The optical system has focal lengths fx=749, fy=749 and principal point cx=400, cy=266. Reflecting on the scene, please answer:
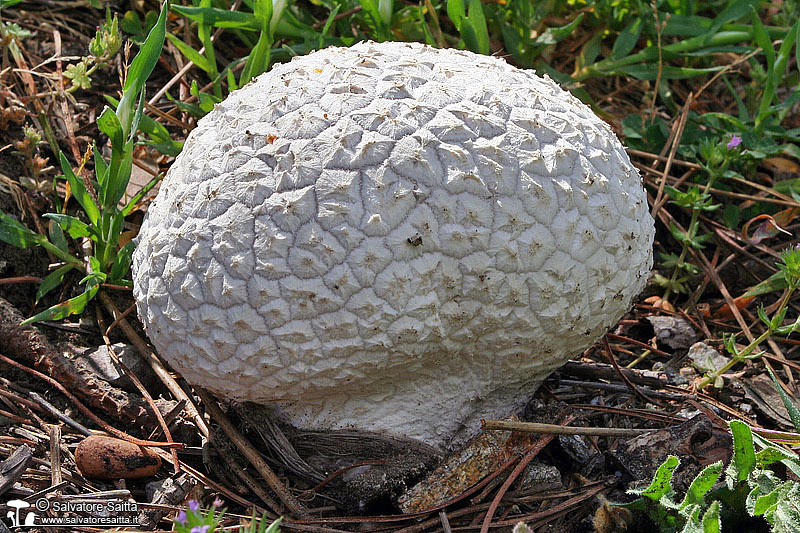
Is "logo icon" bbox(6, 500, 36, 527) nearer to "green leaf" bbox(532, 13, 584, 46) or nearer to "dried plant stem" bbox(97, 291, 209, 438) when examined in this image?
"dried plant stem" bbox(97, 291, 209, 438)

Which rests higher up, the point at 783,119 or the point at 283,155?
the point at 283,155

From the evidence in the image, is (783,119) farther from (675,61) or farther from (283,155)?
(283,155)

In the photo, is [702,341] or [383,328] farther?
[702,341]

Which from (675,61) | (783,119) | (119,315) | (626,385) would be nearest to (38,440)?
(119,315)

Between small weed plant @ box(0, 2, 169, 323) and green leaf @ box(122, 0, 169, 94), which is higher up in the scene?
green leaf @ box(122, 0, 169, 94)

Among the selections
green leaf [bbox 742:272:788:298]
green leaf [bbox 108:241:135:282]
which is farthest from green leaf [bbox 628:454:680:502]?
green leaf [bbox 108:241:135:282]

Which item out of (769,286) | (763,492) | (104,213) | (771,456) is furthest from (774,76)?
(104,213)
